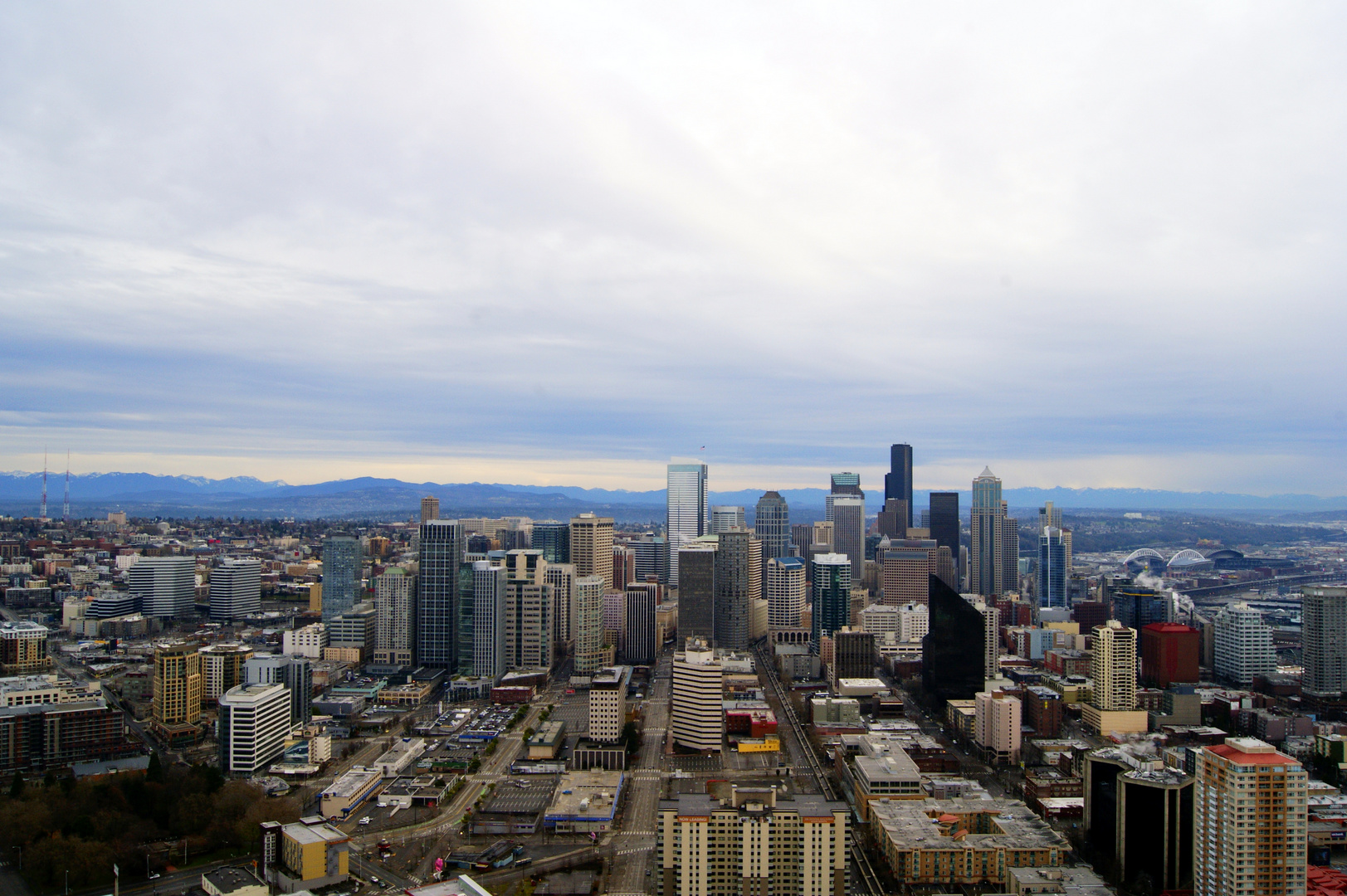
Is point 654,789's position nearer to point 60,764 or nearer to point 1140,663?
point 60,764

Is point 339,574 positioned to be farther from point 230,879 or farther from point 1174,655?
point 1174,655

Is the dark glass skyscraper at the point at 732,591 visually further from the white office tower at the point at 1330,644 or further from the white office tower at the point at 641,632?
the white office tower at the point at 1330,644

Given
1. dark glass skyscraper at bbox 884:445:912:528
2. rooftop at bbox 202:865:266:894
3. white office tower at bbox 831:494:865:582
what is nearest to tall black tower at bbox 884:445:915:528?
dark glass skyscraper at bbox 884:445:912:528

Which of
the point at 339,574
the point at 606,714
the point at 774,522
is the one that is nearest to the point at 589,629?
the point at 606,714

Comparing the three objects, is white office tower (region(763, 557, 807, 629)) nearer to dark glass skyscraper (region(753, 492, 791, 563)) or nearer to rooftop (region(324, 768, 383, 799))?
dark glass skyscraper (region(753, 492, 791, 563))

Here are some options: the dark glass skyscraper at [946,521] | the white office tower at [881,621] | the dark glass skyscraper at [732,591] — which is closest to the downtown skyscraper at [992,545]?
the dark glass skyscraper at [946,521]

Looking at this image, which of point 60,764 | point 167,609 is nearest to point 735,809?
point 60,764
